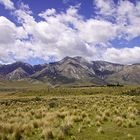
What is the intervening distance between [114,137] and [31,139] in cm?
461

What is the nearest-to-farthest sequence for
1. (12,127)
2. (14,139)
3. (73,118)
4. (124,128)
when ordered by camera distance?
(14,139) < (12,127) < (124,128) < (73,118)

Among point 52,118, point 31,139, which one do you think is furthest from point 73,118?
point 31,139

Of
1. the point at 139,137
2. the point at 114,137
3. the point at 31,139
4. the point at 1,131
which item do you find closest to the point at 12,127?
the point at 1,131

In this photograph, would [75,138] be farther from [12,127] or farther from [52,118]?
[52,118]

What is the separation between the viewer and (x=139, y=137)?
A: 18531 millimetres

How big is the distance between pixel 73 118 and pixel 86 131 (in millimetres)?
5242

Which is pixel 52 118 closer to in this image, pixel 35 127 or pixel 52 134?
pixel 35 127

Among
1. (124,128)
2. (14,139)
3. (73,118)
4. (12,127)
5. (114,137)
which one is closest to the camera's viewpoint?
(14,139)

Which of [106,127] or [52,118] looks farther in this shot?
[52,118]

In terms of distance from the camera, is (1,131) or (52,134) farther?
(1,131)

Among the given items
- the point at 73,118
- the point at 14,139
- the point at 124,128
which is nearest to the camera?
the point at 14,139

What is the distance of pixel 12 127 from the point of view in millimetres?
20922

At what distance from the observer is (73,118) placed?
26.3 meters

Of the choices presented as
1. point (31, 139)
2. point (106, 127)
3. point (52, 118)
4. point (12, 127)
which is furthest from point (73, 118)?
point (31, 139)
